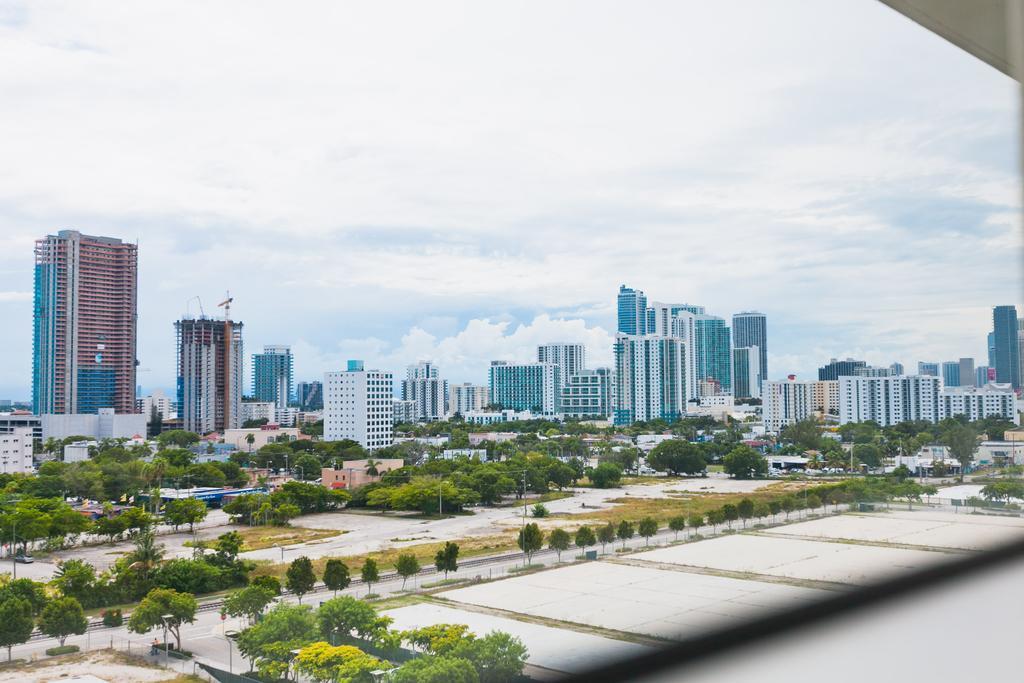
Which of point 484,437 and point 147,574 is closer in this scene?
point 147,574

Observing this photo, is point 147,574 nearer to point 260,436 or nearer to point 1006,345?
point 260,436

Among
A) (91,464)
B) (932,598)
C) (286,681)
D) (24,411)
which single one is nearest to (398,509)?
(286,681)

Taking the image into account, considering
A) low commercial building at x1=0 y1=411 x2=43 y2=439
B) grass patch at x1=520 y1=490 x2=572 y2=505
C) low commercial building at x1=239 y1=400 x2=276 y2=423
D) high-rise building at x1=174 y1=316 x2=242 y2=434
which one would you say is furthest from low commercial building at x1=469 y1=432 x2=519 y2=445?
low commercial building at x1=0 y1=411 x2=43 y2=439

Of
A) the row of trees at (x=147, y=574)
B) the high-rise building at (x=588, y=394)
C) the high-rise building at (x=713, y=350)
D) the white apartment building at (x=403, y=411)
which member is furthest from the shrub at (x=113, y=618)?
the high-rise building at (x=713, y=350)

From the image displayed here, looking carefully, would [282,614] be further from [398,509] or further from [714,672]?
[714,672]

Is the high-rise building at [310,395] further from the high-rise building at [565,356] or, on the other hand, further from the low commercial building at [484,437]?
the high-rise building at [565,356]

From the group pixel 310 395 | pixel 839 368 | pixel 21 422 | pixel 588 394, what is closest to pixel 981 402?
pixel 839 368

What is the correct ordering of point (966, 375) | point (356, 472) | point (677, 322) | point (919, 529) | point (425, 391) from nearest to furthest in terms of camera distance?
point (356, 472)
point (425, 391)
point (677, 322)
point (919, 529)
point (966, 375)
